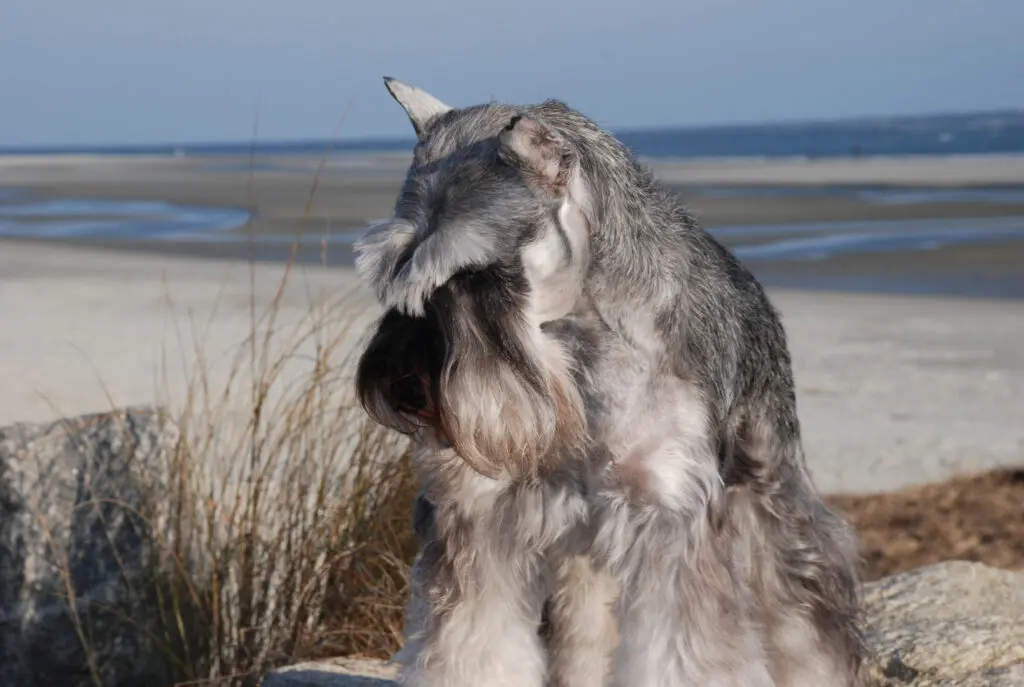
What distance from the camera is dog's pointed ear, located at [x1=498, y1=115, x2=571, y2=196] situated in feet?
13.2

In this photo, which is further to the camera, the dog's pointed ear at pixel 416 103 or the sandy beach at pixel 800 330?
the sandy beach at pixel 800 330

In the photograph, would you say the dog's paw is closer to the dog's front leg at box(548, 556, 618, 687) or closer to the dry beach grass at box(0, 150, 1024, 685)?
the dog's front leg at box(548, 556, 618, 687)

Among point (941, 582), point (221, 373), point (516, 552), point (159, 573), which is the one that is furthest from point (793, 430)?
point (221, 373)

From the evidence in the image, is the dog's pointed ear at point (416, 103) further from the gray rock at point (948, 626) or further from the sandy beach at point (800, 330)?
the gray rock at point (948, 626)

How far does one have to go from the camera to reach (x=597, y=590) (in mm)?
4734

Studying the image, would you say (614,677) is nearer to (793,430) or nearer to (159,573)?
(793,430)

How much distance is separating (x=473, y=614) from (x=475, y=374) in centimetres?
89

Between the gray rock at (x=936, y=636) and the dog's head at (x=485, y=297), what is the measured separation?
1.68 meters

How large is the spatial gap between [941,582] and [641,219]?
295cm

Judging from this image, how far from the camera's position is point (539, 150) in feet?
13.5

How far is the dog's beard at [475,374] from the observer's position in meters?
3.97

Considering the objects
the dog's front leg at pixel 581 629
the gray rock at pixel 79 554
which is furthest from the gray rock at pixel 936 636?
the gray rock at pixel 79 554

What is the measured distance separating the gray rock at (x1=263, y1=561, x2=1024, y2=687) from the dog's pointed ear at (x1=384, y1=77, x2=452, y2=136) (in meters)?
2.09

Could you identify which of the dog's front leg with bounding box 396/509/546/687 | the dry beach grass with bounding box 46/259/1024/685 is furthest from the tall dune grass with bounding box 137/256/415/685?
the dog's front leg with bounding box 396/509/546/687
